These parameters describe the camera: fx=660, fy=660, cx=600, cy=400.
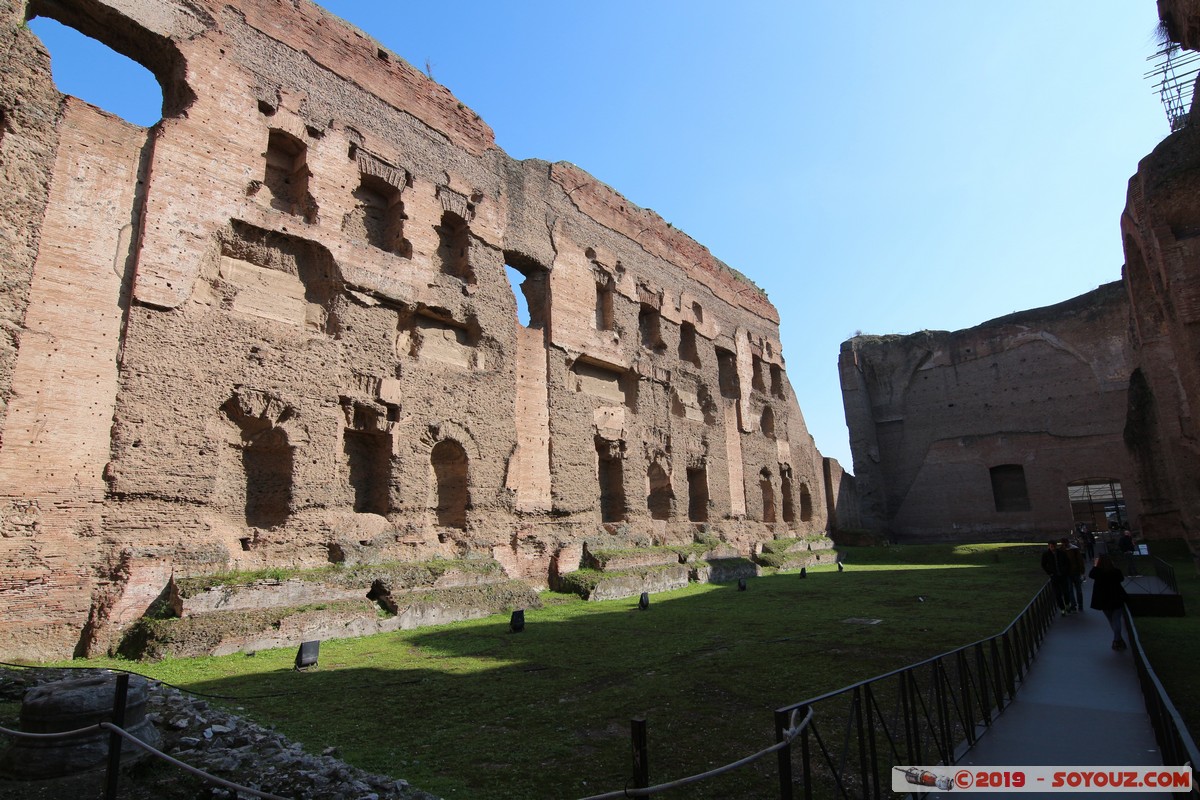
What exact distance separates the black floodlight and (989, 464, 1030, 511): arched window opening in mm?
24718

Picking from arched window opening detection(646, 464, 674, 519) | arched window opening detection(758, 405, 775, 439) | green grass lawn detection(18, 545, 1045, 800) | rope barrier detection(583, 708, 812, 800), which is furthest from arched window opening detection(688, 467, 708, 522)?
rope barrier detection(583, 708, 812, 800)

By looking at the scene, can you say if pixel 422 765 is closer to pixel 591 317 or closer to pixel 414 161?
pixel 414 161

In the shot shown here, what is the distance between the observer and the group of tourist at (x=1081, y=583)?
6148mm

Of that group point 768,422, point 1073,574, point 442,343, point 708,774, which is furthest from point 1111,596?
point 768,422

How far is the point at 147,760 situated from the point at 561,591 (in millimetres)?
8587

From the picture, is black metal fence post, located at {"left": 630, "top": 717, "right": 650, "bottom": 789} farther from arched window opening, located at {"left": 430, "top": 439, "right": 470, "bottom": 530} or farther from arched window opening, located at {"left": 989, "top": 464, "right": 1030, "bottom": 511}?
arched window opening, located at {"left": 989, "top": 464, "right": 1030, "bottom": 511}

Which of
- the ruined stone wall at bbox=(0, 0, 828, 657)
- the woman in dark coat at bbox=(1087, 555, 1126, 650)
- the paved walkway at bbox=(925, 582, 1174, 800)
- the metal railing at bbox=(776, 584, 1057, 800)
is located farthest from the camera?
the ruined stone wall at bbox=(0, 0, 828, 657)

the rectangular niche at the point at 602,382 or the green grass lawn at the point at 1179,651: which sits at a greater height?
the rectangular niche at the point at 602,382

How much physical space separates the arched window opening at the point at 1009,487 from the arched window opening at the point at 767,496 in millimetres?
9664

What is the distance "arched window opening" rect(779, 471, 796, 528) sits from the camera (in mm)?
21348

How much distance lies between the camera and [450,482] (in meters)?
11.1

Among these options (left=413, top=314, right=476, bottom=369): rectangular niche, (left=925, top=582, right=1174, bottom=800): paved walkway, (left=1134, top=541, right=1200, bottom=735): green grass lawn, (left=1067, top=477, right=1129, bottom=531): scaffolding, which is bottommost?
(left=925, top=582, right=1174, bottom=800): paved walkway

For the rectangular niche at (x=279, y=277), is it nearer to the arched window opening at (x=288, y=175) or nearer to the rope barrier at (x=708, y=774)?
the arched window opening at (x=288, y=175)

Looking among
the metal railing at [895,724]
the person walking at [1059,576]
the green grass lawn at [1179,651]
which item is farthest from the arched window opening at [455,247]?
the green grass lawn at [1179,651]
